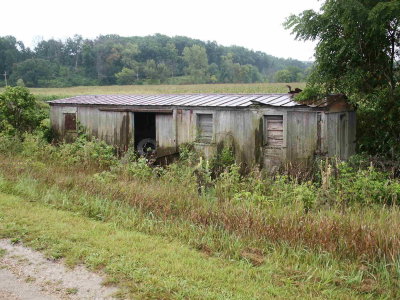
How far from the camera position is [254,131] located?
12602 millimetres

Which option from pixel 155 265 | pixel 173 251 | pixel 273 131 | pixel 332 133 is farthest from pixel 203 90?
pixel 155 265

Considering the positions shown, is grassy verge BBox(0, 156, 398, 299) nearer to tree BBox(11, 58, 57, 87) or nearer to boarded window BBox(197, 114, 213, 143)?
boarded window BBox(197, 114, 213, 143)

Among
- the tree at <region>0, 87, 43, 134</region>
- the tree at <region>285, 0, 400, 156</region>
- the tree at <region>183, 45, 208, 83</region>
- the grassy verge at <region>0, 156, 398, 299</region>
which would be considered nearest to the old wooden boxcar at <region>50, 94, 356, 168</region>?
the tree at <region>285, 0, 400, 156</region>

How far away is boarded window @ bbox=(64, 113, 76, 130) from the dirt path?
40.5 feet

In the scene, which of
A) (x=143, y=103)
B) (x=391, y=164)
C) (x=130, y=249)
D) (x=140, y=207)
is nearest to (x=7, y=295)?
(x=130, y=249)

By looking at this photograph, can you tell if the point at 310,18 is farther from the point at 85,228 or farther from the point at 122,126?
the point at 85,228

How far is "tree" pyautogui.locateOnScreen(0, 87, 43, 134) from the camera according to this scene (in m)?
17.1

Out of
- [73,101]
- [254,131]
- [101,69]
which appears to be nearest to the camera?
[254,131]

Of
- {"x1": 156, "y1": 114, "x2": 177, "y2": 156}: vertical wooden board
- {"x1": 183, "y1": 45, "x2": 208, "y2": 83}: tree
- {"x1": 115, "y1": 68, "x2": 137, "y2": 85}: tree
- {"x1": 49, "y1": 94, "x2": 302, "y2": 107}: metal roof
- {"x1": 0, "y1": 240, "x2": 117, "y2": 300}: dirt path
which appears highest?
{"x1": 183, "y1": 45, "x2": 208, "y2": 83}: tree

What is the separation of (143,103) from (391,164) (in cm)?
861

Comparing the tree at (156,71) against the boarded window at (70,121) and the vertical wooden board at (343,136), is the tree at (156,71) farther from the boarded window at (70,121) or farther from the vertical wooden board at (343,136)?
the vertical wooden board at (343,136)

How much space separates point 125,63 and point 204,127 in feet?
239

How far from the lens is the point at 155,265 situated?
5.21 m

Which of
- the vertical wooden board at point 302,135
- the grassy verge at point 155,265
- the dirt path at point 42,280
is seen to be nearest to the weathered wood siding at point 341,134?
the vertical wooden board at point 302,135
